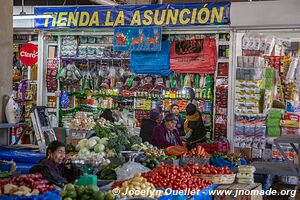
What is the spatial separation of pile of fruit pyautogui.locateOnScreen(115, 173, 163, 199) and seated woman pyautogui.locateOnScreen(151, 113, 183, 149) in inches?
135

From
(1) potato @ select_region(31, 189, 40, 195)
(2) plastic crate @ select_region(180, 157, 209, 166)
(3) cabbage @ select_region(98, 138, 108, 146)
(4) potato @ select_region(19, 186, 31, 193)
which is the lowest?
(2) plastic crate @ select_region(180, 157, 209, 166)

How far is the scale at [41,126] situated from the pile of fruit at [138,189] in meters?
3.81

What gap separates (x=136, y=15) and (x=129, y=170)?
5103 millimetres

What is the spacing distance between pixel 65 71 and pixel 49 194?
6.96 m

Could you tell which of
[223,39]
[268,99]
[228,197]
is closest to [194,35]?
[223,39]

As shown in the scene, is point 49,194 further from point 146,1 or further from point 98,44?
point 146,1

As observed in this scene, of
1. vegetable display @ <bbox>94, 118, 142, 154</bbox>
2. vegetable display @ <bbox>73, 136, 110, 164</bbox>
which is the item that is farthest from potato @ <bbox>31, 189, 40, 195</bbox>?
vegetable display @ <bbox>94, 118, 142, 154</bbox>

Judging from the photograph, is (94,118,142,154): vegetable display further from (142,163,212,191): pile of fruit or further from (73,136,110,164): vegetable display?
(142,163,212,191): pile of fruit

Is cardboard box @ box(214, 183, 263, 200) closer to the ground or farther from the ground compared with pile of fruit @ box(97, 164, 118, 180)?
closer to the ground

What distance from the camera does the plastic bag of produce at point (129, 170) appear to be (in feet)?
22.7

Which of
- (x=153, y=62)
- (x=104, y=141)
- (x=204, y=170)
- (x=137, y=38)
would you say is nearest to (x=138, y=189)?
(x=204, y=170)

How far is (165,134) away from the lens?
964 centimetres

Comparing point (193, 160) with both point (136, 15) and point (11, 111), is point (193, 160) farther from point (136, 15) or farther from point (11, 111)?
point (136, 15)

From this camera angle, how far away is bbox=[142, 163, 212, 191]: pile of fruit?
6375 millimetres
